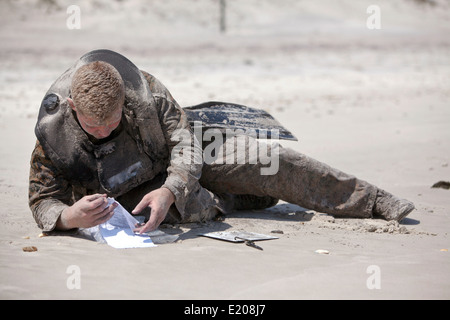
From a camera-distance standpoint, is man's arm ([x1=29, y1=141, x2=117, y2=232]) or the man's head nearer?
the man's head

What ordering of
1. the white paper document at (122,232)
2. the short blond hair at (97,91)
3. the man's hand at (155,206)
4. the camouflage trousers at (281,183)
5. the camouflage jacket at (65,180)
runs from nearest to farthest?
the short blond hair at (97,91) < the man's hand at (155,206) < the white paper document at (122,232) < the camouflage jacket at (65,180) < the camouflage trousers at (281,183)

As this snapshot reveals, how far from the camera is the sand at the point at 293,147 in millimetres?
3324

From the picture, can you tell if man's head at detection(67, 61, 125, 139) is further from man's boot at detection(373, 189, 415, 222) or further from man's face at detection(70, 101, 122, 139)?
man's boot at detection(373, 189, 415, 222)

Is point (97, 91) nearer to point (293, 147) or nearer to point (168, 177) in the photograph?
point (168, 177)

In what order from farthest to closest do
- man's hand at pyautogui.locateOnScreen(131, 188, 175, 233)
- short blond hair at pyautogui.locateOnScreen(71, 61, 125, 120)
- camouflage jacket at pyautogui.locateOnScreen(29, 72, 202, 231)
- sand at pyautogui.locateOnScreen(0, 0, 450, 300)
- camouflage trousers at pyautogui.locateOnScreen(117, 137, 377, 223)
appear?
camouflage trousers at pyautogui.locateOnScreen(117, 137, 377, 223), camouflage jacket at pyautogui.locateOnScreen(29, 72, 202, 231), man's hand at pyautogui.locateOnScreen(131, 188, 175, 233), short blond hair at pyautogui.locateOnScreen(71, 61, 125, 120), sand at pyautogui.locateOnScreen(0, 0, 450, 300)

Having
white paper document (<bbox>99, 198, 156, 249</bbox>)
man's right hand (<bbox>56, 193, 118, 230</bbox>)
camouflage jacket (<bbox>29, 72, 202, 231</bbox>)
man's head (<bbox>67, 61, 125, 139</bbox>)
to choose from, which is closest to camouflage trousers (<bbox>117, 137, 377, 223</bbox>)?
camouflage jacket (<bbox>29, 72, 202, 231</bbox>)

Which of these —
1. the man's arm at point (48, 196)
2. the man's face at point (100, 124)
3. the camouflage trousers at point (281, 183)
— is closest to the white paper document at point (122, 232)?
→ the man's arm at point (48, 196)

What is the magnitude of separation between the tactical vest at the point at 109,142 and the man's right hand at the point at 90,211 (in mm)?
305

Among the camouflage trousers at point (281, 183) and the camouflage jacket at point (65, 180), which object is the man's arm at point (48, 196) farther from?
the camouflage trousers at point (281, 183)

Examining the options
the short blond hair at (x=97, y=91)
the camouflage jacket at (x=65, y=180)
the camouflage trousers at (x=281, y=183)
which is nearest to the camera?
the short blond hair at (x=97, y=91)

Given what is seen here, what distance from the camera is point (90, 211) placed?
3721 millimetres

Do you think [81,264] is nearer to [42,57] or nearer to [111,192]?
[111,192]

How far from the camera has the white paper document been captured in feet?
12.8

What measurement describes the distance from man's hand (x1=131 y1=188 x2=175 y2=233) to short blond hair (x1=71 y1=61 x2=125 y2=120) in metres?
0.50
